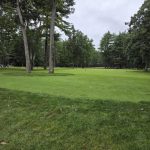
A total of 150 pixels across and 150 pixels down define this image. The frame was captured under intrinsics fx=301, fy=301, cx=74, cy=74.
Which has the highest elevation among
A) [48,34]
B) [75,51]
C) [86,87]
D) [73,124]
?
[48,34]

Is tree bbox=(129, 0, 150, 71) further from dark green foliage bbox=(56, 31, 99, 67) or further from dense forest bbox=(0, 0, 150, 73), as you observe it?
dark green foliage bbox=(56, 31, 99, 67)

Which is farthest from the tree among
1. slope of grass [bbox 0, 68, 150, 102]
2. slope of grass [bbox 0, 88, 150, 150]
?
slope of grass [bbox 0, 88, 150, 150]

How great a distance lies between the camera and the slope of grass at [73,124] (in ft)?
19.5

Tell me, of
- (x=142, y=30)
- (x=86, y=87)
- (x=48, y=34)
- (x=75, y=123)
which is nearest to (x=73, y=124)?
(x=75, y=123)

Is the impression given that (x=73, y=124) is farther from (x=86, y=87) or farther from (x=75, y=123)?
(x=86, y=87)

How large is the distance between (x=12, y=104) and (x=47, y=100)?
105cm

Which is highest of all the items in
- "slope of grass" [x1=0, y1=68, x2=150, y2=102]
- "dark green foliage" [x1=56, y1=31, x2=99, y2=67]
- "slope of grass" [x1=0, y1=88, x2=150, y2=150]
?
"dark green foliage" [x1=56, y1=31, x2=99, y2=67]

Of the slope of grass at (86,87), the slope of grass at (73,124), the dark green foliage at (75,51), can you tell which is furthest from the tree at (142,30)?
the dark green foliage at (75,51)

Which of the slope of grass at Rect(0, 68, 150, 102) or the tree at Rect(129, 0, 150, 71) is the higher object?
the tree at Rect(129, 0, 150, 71)

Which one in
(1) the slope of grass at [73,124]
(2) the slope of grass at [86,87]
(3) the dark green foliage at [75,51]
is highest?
(3) the dark green foliage at [75,51]

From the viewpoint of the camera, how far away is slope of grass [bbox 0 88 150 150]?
595 cm

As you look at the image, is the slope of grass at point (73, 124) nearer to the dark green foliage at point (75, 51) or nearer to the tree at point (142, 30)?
the tree at point (142, 30)

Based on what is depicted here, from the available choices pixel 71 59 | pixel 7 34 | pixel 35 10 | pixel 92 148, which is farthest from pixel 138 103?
pixel 71 59

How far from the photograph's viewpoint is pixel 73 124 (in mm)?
6875
